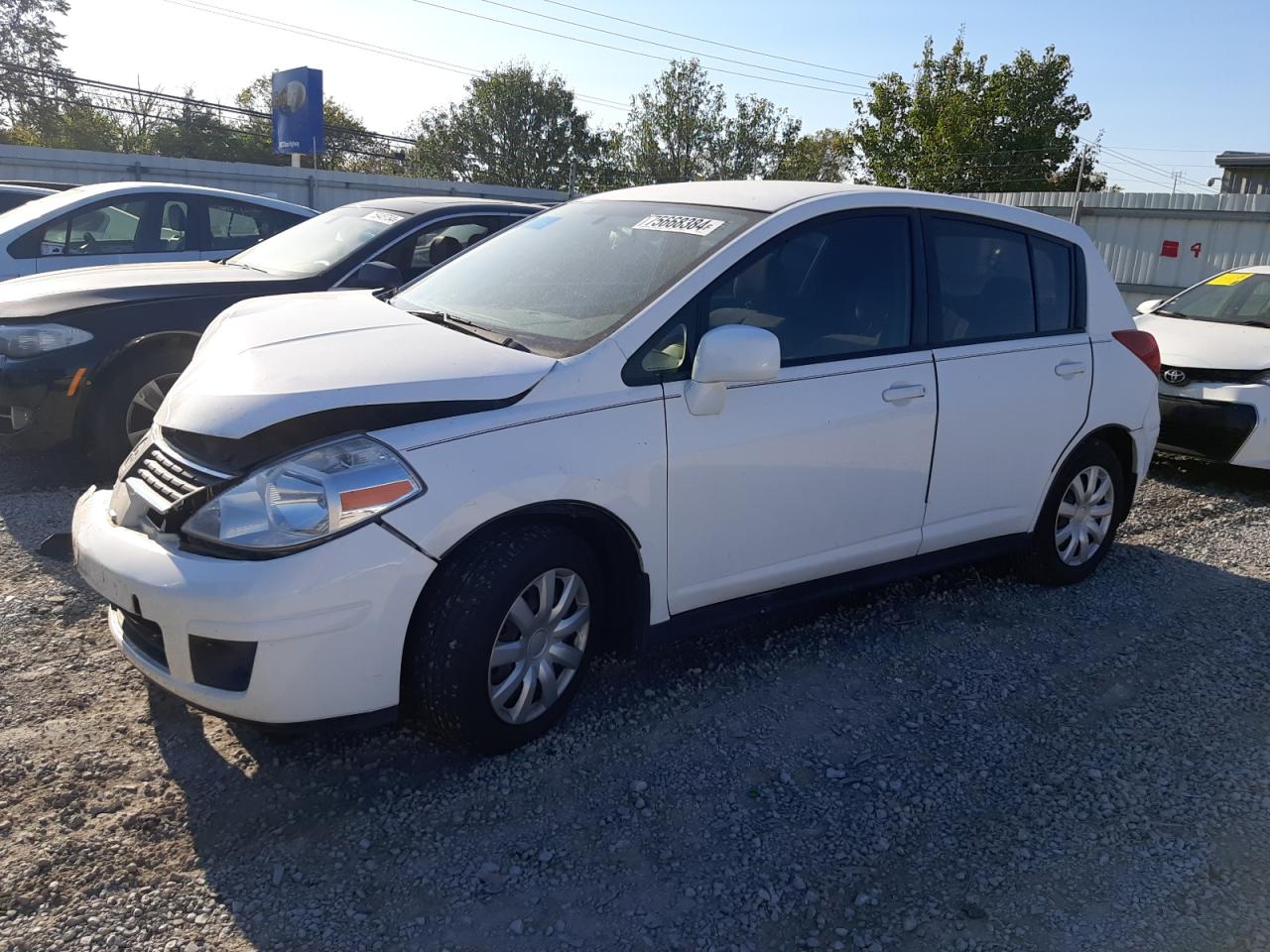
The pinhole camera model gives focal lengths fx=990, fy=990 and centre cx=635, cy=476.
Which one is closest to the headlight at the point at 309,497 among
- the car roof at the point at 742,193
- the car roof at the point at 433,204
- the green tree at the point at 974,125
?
the car roof at the point at 742,193

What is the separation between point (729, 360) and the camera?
10.1ft

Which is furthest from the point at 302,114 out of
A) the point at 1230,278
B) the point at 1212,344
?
the point at 1212,344

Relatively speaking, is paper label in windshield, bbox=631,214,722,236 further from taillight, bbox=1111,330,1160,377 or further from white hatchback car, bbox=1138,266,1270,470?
white hatchback car, bbox=1138,266,1270,470

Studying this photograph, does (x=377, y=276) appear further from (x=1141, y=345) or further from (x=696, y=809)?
(x=1141, y=345)

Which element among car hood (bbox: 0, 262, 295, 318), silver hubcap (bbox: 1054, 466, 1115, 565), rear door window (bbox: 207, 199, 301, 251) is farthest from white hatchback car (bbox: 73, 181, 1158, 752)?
rear door window (bbox: 207, 199, 301, 251)

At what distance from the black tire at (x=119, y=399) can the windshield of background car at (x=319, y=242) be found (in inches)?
40.2

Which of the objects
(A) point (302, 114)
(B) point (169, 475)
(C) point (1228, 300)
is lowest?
(B) point (169, 475)

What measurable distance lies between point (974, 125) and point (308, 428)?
3766 cm

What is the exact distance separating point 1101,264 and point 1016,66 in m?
36.5

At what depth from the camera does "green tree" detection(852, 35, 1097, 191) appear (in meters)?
35.9

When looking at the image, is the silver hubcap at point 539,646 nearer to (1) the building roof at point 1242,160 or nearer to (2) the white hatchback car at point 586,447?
(2) the white hatchback car at point 586,447

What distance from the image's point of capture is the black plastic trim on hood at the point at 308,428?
2.72 m

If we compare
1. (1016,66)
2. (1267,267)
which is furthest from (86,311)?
(1016,66)

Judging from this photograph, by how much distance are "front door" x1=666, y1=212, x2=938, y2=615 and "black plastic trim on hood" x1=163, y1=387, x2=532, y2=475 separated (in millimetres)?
781
